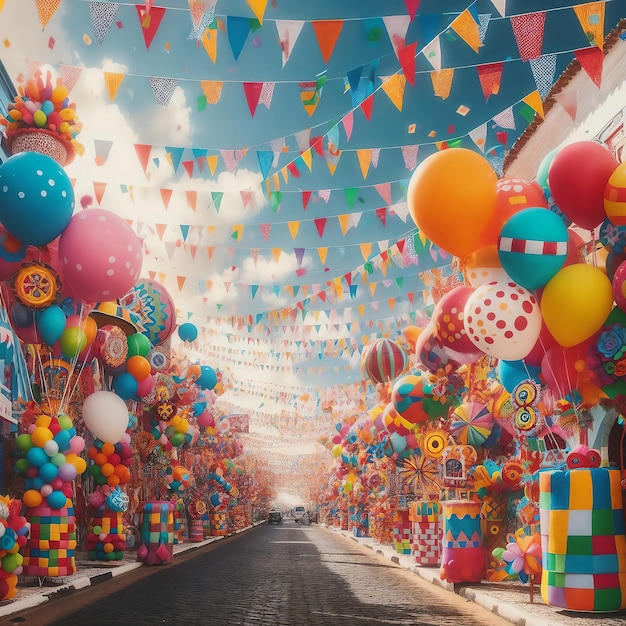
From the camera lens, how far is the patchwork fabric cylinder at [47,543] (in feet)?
38.5

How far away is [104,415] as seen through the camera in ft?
44.5

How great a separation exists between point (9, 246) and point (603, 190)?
8027mm

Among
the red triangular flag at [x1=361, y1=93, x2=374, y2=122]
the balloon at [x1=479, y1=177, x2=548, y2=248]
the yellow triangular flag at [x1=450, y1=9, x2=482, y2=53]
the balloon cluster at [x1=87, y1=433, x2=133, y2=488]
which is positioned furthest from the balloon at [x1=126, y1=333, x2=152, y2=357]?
the yellow triangular flag at [x1=450, y1=9, x2=482, y2=53]

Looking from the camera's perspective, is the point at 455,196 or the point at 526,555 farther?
the point at 526,555

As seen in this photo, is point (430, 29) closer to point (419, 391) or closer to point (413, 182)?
point (413, 182)

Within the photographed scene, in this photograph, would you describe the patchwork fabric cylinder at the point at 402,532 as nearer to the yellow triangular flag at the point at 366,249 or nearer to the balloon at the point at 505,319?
the yellow triangular flag at the point at 366,249

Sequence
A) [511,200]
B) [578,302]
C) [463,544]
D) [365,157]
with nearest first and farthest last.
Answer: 1. [578,302]
2. [511,200]
3. [463,544]
4. [365,157]

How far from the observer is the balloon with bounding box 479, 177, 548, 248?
8.97 meters

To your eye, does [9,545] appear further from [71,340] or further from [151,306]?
[151,306]

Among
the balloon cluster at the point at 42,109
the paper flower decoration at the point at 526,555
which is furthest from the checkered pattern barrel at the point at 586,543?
the balloon cluster at the point at 42,109

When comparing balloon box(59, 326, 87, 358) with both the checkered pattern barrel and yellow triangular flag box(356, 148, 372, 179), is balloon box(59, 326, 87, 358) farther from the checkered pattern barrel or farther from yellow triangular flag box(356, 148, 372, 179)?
the checkered pattern barrel

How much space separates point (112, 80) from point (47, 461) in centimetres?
596

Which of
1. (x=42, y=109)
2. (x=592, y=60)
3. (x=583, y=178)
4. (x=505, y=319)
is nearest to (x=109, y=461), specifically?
(x=42, y=109)

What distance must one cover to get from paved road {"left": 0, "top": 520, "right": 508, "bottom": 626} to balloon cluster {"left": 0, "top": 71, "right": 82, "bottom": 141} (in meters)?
7.35
